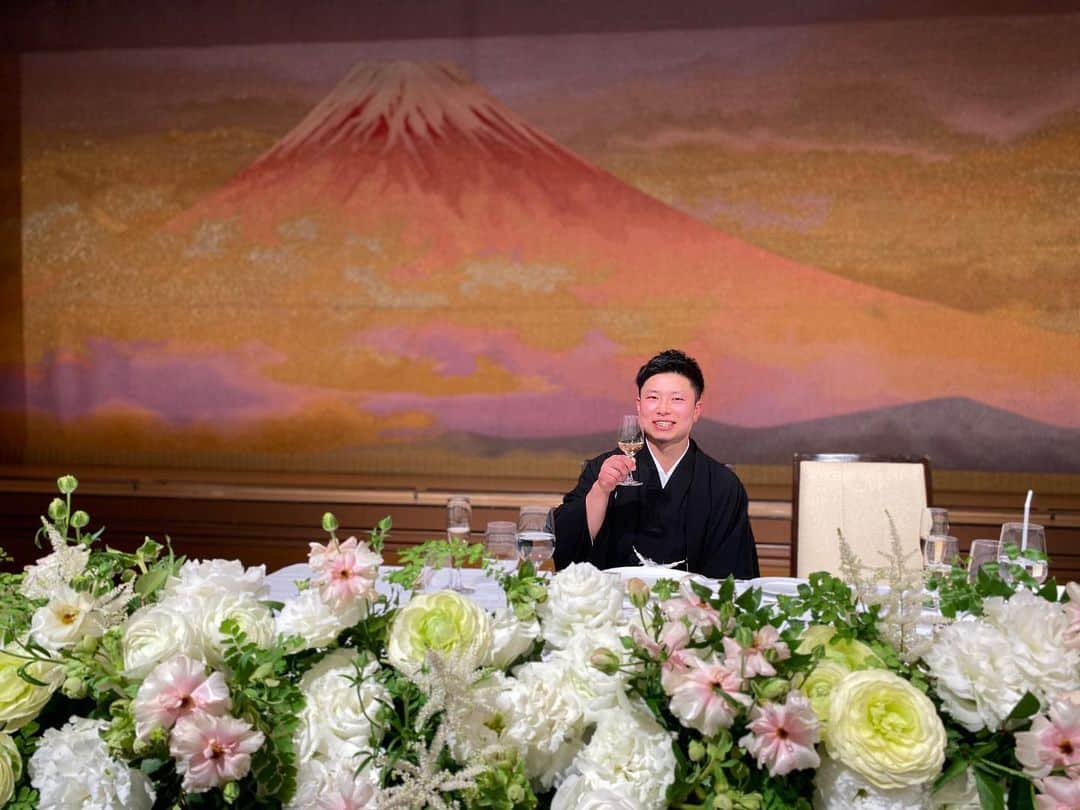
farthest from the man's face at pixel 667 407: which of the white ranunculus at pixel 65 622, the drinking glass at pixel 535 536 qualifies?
the white ranunculus at pixel 65 622

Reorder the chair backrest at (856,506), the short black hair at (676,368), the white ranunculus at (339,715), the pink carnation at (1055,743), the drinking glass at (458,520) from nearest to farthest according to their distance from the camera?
the pink carnation at (1055,743), the white ranunculus at (339,715), the drinking glass at (458,520), the short black hair at (676,368), the chair backrest at (856,506)

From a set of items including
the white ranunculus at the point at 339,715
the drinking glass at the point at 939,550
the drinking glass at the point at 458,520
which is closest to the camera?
the white ranunculus at the point at 339,715

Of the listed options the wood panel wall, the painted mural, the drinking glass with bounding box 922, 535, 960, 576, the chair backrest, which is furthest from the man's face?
the painted mural

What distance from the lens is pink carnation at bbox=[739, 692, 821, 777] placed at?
770 mm

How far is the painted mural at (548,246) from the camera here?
4.07 metres

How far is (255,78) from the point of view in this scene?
452 cm

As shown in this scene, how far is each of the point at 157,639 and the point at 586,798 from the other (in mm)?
397

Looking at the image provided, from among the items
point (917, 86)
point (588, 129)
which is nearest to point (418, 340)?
point (588, 129)

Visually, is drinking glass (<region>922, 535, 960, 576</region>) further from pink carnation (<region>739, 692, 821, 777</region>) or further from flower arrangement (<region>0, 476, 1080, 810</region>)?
pink carnation (<region>739, 692, 821, 777</region>)

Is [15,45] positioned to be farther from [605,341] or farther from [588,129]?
[605,341]

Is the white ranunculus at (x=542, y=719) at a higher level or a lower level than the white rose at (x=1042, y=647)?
lower

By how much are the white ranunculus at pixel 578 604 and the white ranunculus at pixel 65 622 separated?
1.34ft

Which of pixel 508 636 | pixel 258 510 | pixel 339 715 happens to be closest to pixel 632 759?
pixel 508 636

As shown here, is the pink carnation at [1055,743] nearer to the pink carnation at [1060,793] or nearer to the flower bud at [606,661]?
the pink carnation at [1060,793]
